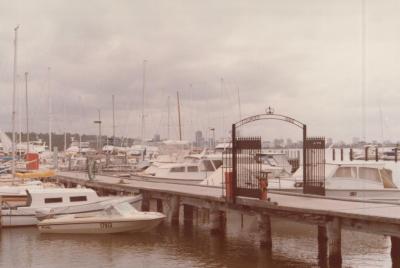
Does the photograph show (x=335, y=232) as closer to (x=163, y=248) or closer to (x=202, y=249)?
(x=202, y=249)

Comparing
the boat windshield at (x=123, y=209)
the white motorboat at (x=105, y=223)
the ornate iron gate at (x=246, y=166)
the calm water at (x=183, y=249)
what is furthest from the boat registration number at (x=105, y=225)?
the ornate iron gate at (x=246, y=166)

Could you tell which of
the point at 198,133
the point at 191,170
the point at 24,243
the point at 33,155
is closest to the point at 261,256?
the point at 24,243

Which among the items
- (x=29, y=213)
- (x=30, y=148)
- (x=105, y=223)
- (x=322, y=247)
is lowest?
(x=322, y=247)

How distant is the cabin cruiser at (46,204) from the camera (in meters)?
27.2

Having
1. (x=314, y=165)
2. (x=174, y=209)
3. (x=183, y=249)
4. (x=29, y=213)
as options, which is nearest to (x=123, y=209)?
(x=174, y=209)

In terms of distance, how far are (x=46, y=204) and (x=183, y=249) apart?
358 inches

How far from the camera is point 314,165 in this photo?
22.6 meters

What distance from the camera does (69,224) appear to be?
25.2m

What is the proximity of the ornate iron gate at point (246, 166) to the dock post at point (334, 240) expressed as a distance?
3837 mm

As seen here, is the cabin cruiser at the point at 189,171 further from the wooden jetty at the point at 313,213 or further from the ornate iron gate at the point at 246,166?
the ornate iron gate at the point at 246,166

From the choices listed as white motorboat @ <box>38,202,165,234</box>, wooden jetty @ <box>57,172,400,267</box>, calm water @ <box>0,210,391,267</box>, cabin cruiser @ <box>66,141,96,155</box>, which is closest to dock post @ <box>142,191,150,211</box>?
wooden jetty @ <box>57,172,400,267</box>

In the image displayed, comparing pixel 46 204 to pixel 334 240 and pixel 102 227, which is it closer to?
pixel 102 227

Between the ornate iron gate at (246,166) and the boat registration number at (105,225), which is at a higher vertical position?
the ornate iron gate at (246,166)

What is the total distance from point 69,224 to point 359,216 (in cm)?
1413
